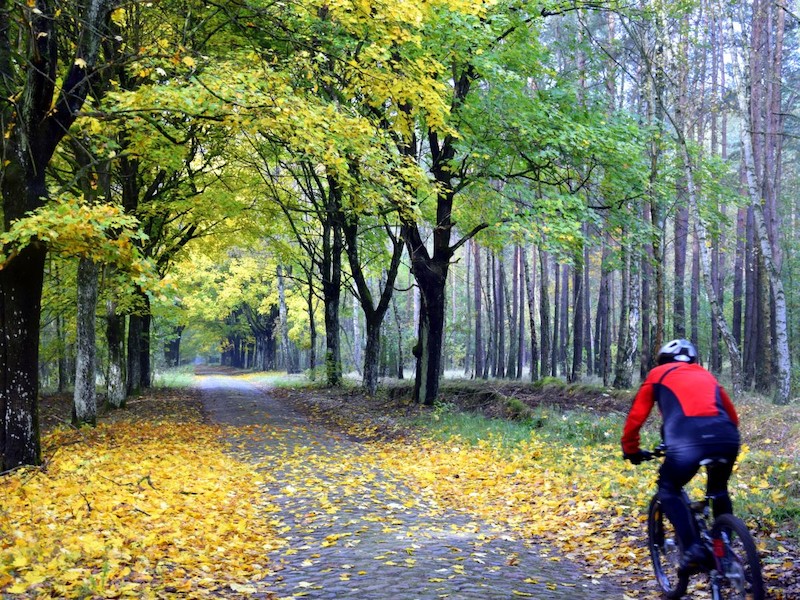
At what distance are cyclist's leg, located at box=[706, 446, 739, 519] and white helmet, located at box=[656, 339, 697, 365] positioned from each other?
0.70 meters

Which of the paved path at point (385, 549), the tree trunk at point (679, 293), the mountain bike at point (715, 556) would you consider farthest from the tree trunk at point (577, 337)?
the mountain bike at point (715, 556)

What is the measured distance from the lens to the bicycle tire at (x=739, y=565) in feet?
12.9

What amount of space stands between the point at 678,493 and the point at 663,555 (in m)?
0.90

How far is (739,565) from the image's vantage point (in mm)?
4176

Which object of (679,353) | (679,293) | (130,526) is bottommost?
(130,526)

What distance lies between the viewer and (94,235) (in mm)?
8383

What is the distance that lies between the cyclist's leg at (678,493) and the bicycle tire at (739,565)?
0.75 feet

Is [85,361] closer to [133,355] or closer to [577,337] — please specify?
[133,355]

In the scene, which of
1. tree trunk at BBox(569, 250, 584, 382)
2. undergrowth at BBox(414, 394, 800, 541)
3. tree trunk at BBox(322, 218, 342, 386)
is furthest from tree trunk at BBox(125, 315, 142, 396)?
tree trunk at BBox(569, 250, 584, 382)

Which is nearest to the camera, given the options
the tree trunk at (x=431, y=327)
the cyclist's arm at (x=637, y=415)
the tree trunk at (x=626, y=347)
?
the cyclist's arm at (x=637, y=415)

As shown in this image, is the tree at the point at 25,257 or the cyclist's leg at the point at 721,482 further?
the tree at the point at 25,257

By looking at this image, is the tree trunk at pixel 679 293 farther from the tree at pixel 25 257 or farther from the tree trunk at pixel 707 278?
the tree at pixel 25 257

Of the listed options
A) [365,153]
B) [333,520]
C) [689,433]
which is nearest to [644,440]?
[333,520]

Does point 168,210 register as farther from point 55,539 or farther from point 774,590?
point 774,590
